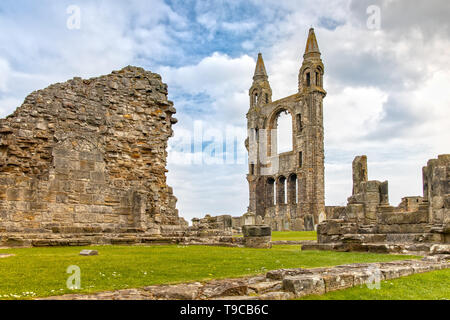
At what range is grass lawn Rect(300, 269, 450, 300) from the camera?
4477 mm

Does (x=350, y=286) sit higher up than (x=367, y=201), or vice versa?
(x=367, y=201)

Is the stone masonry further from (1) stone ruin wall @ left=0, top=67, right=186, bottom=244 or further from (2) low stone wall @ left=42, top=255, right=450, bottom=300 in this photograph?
(2) low stone wall @ left=42, top=255, right=450, bottom=300

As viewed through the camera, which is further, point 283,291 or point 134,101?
point 134,101

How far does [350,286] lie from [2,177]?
36.0 feet

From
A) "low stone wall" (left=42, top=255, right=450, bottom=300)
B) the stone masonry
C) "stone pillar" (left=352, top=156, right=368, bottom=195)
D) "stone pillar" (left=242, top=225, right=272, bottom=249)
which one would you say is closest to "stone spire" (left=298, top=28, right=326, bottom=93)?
"stone pillar" (left=352, top=156, right=368, bottom=195)

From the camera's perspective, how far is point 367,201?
18062 mm

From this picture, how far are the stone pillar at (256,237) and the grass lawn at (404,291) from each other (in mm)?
6871

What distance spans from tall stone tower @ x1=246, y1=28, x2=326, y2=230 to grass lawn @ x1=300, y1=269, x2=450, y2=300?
35.4 metres

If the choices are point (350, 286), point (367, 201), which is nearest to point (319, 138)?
point (367, 201)

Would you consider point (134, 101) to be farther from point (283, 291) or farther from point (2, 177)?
point (283, 291)
